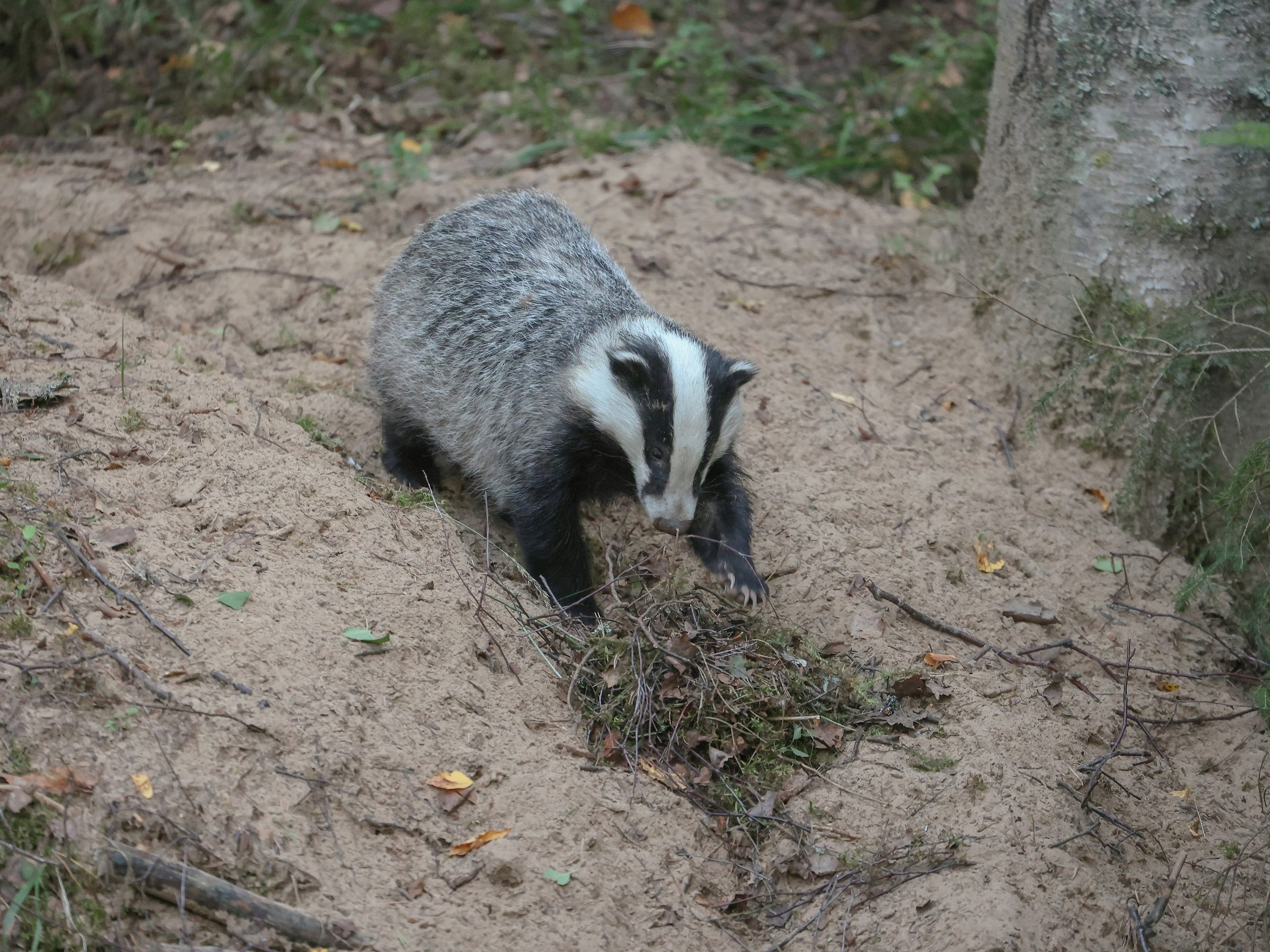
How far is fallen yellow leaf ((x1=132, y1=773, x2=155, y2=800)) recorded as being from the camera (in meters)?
2.81

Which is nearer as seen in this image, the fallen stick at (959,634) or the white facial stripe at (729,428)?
the fallen stick at (959,634)

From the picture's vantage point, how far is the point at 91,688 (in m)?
3.00

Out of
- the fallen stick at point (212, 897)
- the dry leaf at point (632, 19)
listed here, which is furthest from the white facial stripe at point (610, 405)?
the dry leaf at point (632, 19)

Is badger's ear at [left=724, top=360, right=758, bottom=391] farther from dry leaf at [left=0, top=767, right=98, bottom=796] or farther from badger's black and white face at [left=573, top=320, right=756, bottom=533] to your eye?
dry leaf at [left=0, top=767, right=98, bottom=796]

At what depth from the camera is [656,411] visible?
4148mm

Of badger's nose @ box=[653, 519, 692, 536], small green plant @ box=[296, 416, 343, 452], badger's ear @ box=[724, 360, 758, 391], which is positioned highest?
badger's ear @ box=[724, 360, 758, 391]

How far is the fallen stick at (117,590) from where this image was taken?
3213mm

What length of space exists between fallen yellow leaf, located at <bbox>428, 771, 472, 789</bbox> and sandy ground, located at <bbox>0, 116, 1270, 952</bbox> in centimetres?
3


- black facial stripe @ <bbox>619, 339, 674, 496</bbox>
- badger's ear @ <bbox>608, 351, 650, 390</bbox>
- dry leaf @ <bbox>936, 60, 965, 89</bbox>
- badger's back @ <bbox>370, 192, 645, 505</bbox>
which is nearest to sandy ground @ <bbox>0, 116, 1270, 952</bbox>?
badger's back @ <bbox>370, 192, 645, 505</bbox>

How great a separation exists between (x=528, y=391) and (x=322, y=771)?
209cm

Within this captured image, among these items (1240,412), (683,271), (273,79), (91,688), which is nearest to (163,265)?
(273,79)

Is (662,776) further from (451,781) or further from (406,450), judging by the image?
(406,450)

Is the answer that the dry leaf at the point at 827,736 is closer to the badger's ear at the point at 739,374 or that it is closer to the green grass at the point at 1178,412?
the badger's ear at the point at 739,374

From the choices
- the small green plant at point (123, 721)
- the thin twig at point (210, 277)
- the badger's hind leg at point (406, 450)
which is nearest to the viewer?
the small green plant at point (123, 721)
